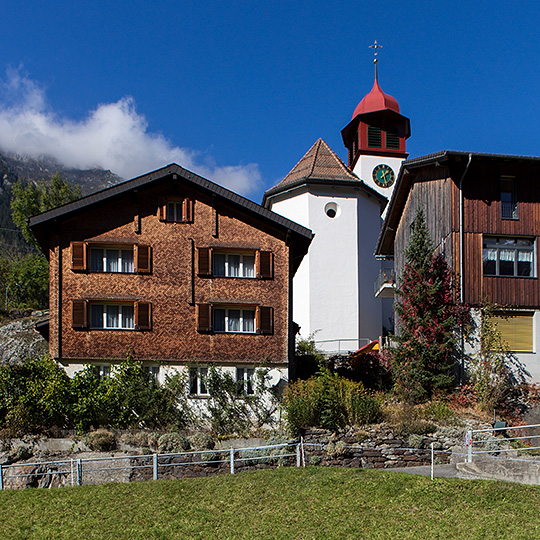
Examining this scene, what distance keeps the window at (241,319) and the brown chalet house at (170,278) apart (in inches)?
1.5

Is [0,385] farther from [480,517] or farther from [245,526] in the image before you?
[480,517]

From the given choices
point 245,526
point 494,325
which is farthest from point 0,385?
point 494,325

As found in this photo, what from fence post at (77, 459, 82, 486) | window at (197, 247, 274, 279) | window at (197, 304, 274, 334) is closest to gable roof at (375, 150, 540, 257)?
window at (197, 247, 274, 279)

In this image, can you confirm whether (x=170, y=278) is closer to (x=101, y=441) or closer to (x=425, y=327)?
(x=101, y=441)

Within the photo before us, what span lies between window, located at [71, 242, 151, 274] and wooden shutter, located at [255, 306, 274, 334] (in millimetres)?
4393

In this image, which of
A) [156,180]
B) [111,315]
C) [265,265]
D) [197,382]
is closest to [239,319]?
[265,265]

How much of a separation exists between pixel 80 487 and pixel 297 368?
595 inches

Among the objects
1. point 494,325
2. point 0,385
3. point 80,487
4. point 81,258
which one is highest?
point 81,258

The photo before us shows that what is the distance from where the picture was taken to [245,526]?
42.3 feet

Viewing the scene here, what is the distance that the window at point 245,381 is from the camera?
2481 cm

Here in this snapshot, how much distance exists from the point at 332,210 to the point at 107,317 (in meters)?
19.4

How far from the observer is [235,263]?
26.2 m

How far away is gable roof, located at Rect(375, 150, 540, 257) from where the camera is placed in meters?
25.3

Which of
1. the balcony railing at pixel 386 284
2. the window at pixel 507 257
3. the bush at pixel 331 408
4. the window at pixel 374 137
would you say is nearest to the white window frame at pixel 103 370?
the bush at pixel 331 408
